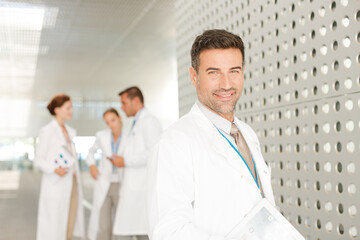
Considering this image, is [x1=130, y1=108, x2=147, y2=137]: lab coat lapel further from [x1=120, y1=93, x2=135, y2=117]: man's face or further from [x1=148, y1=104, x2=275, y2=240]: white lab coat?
[x1=148, y1=104, x2=275, y2=240]: white lab coat

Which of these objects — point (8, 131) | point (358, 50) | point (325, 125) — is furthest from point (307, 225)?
point (8, 131)

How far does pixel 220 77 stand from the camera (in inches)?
74.6

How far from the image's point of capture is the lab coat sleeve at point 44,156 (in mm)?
5715

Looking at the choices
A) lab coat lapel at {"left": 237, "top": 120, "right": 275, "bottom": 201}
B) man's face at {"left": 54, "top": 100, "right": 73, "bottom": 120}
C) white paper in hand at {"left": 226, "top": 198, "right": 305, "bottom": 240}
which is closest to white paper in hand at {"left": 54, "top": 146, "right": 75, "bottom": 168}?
man's face at {"left": 54, "top": 100, "right": 73, "bottom": 120}

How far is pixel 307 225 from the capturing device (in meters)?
3.19

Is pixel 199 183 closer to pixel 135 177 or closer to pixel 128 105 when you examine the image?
pixel 135 177

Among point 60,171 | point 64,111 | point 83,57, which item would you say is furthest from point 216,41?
point 83,57

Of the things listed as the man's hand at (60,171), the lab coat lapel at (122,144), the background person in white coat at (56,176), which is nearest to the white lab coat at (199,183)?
the man's hand at (60,171)

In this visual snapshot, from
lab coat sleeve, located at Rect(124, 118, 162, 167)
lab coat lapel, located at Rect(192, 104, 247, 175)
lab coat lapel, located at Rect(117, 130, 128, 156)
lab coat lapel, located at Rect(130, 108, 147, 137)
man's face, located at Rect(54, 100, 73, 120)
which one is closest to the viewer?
lab coat lapel, located at Rect(192, 104, 247, 175)

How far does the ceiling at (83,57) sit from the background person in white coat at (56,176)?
233 inches

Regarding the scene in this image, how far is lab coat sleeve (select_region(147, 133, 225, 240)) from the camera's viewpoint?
1650 millimetres

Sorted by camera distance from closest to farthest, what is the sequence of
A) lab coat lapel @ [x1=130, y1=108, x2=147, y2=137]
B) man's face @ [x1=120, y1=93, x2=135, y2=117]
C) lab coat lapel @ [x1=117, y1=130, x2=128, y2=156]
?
lab coat lapel @ [x1=130, y1=108, x2=147, y2=137], man's face @ [x1=120, y1=93, x2=135, y2=117], lab coat lapel @ [x1=117, y1=130, x2=128, y2=156]

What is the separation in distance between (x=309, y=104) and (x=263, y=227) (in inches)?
63.7

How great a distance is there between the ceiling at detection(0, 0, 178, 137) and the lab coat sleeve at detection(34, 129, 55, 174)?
607cm
